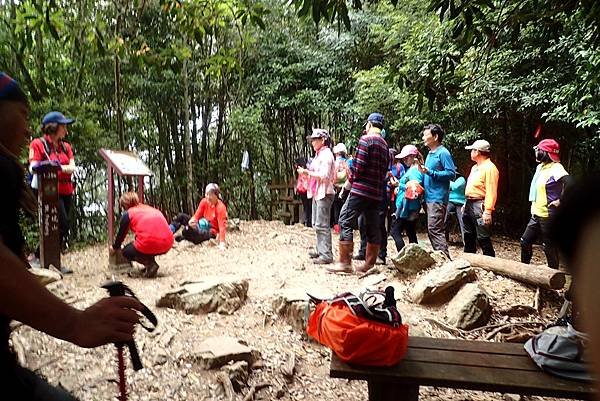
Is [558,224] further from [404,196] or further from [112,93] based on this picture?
[112,93]

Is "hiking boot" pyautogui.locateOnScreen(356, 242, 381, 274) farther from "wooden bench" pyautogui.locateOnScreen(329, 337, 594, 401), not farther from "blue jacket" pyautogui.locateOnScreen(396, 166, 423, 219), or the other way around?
"wooden bench" pyautogui.locateOnScreen(329, 337, 594, 401)

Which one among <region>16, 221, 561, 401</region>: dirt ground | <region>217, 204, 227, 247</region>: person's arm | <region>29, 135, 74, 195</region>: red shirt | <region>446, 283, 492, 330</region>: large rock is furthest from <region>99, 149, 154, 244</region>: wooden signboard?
<region>446, 283, 492, 330</region>: large rock

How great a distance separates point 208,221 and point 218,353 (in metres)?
5.21

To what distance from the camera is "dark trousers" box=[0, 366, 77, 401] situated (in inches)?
43.2

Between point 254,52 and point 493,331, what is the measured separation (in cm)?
909

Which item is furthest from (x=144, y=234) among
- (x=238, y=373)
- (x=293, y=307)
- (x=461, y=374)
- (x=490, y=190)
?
(x=490, y=190)

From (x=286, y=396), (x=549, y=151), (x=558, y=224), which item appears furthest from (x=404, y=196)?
(x=558, y=224)

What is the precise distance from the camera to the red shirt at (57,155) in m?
4.81

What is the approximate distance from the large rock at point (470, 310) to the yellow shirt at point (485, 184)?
1485mm

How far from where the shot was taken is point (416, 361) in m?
2.40

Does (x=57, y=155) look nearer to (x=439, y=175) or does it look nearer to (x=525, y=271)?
(x=439, y=175)

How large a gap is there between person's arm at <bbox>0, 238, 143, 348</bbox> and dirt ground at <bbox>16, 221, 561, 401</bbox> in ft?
6.40

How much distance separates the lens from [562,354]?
7.39 ft

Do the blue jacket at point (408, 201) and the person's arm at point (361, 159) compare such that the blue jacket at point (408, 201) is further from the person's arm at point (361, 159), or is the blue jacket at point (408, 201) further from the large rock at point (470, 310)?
the large rock at point (470, 310)
